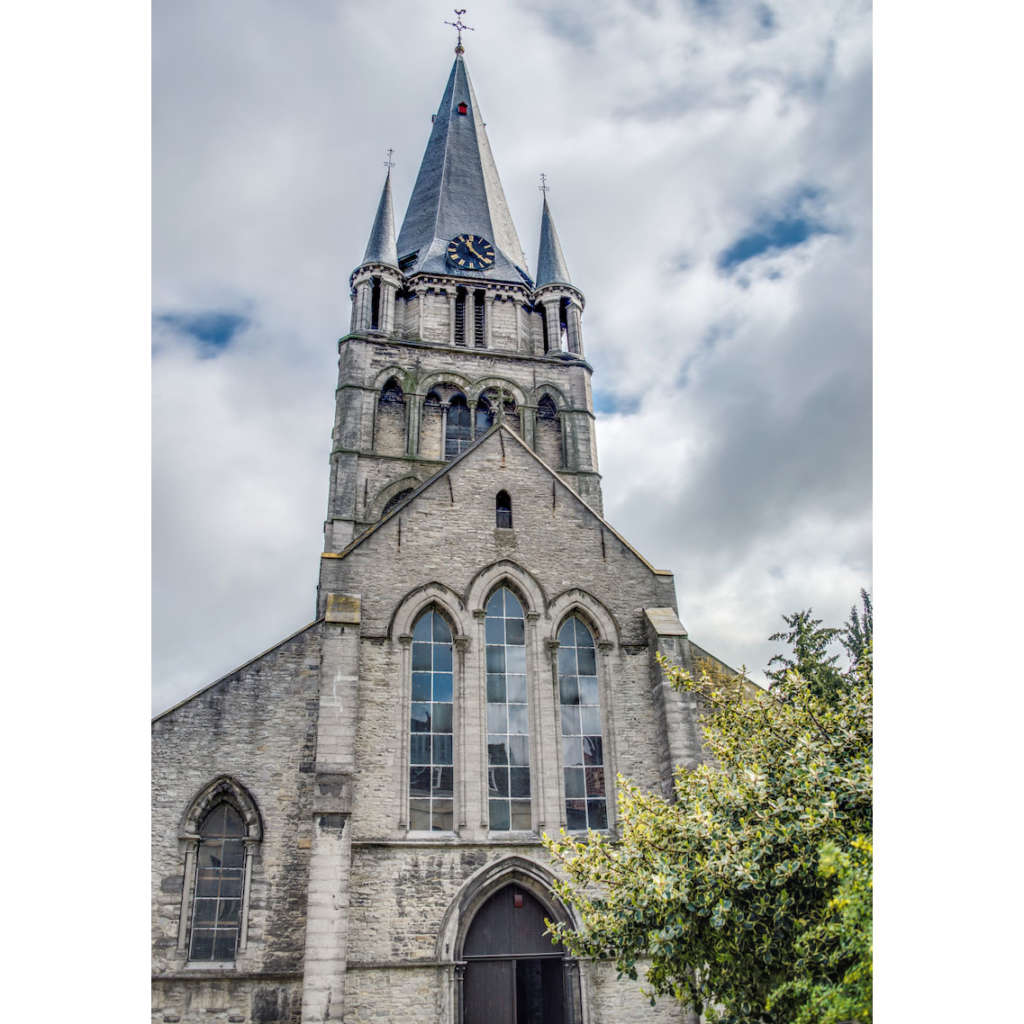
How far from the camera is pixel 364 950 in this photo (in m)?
12.1

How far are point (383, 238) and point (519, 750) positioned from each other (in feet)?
77.9

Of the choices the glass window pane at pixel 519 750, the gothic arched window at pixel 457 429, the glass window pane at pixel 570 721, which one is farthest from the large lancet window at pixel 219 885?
the gothic arched window at pixel 457 429

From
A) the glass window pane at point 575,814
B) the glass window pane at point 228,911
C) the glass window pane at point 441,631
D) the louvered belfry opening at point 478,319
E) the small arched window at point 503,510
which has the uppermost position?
the louvered belfry opening at point 478,319

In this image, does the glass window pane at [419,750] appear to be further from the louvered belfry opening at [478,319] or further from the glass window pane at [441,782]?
the louvered belfry opening at [478,319]

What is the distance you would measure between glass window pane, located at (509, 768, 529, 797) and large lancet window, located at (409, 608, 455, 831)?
959mm

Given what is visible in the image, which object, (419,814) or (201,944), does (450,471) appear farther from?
(201,944)

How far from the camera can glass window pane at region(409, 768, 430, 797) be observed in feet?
44.1

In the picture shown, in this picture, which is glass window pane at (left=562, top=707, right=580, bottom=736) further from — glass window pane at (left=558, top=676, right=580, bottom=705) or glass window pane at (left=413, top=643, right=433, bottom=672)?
glass window pane at (left=413, top=643, right=433, bottom=672)

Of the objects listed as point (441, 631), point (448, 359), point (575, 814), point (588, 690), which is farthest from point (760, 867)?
point (448, 359)

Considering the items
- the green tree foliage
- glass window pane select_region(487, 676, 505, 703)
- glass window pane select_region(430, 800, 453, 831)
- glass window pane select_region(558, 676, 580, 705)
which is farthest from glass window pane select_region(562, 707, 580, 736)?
the green tree foliage

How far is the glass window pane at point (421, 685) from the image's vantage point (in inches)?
560

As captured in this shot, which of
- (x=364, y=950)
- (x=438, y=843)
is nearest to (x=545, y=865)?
(x=438, y=843)
